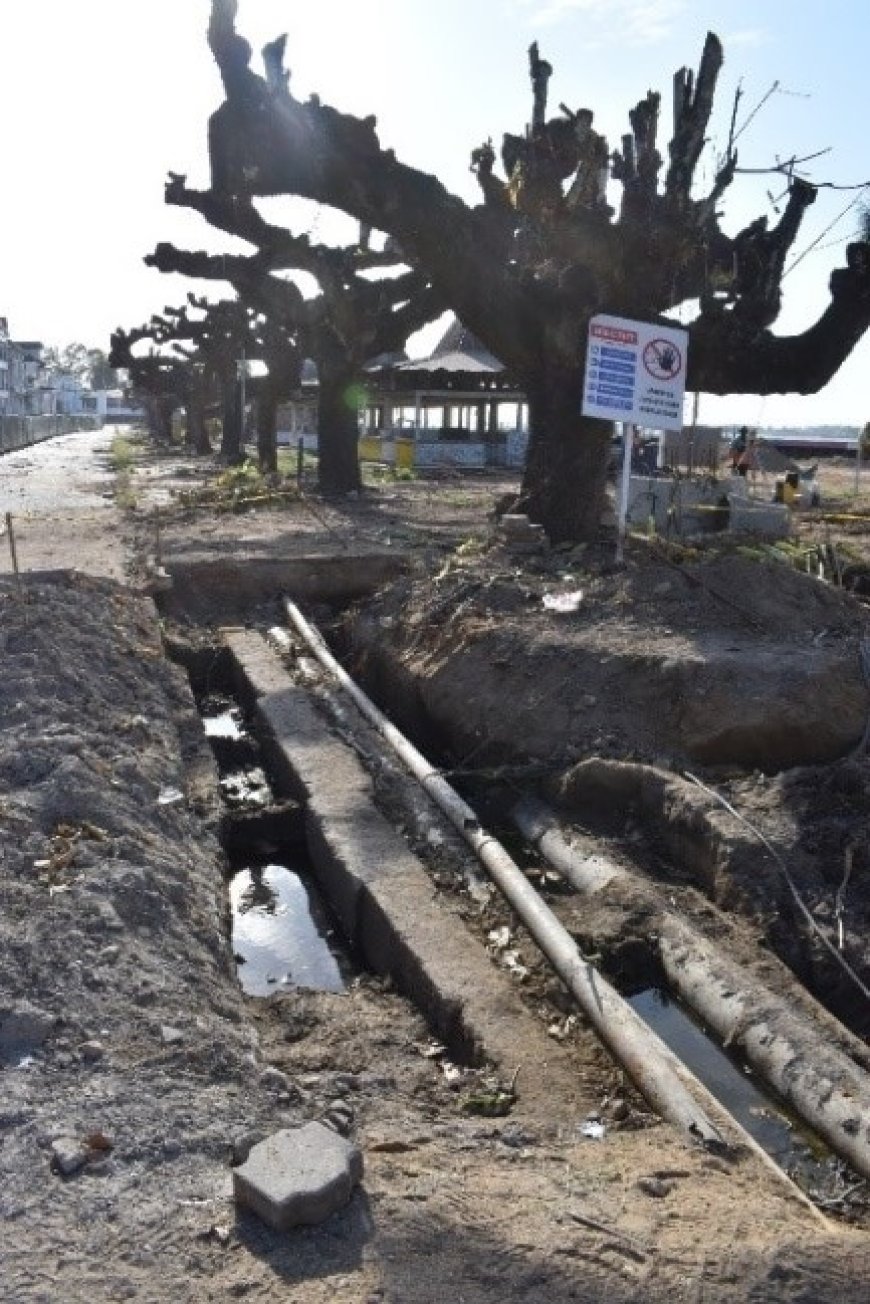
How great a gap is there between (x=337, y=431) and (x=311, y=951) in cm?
1757

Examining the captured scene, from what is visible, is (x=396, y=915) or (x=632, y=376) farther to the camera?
(x=632, y=376)

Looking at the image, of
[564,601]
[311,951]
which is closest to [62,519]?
[564,601]

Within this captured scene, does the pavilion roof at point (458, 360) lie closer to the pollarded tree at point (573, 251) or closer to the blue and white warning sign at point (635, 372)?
the pollarded tree at point (573, 251)

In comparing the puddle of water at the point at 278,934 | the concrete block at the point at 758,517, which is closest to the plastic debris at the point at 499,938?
the puddle of water at the point at 278,934

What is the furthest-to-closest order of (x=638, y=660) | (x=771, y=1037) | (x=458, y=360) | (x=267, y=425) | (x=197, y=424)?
(x=197, y=424) < (x=458, y=360) < (x=267, y=425) < (x=638, y=660) < (x=771, y=1037)

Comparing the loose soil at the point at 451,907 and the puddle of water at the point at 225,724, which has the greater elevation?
the loose soil at the point at 451,907

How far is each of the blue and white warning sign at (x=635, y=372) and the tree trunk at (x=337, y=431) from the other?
41.4 feet

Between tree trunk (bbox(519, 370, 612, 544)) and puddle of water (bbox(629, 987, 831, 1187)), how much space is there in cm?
746

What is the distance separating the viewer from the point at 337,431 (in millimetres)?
23172

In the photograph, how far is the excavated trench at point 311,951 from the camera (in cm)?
459

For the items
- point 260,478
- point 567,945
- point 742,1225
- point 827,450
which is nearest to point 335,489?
point 260,478

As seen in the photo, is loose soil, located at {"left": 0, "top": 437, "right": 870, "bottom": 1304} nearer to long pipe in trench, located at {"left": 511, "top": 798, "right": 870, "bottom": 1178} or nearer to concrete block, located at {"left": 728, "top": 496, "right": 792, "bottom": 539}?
long pipe in trench, located at {"left": 511, "top": 798, "right": 870, "bottom": 1178}

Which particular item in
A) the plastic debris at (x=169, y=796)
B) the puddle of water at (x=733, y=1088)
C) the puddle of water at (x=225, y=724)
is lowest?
the puddle of water at (x=225, y=724)

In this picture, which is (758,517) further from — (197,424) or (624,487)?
(197,424)
